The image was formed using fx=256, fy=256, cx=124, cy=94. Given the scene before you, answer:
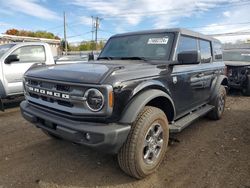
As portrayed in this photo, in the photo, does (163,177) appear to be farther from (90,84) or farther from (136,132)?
(90,84)

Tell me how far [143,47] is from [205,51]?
176cm

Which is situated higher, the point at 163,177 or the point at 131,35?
the point at 131,35

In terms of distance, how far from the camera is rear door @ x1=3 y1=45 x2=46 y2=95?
6844 millimetres

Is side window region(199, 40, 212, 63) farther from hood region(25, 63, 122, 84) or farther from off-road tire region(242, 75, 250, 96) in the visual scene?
off-road tire region(242, 75, 250, 96)

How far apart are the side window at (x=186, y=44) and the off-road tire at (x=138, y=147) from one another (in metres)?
1.39

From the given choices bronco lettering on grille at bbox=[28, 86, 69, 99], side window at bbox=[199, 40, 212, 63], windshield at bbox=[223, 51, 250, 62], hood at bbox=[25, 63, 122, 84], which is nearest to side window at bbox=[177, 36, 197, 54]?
side window at bbox=[199, 40, 212, 63]

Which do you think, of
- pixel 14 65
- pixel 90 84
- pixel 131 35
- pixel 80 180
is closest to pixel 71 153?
pixel 80 180

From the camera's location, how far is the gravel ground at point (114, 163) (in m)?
3.18

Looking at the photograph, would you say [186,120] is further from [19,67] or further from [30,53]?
[30,53]

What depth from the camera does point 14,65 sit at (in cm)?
698

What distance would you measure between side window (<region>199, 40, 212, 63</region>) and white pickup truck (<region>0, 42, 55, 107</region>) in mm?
4098

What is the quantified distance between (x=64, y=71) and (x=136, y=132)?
3.80 ft

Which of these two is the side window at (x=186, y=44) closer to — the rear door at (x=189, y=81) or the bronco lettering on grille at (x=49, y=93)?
the rear door at (x=189, y=81)

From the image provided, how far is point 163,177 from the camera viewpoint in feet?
10.8
